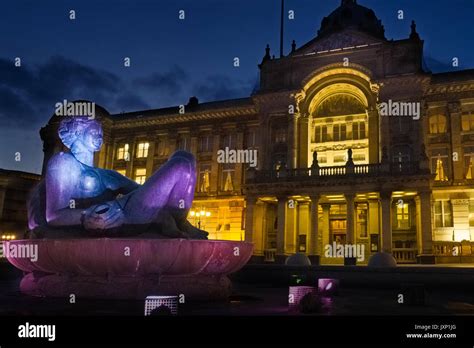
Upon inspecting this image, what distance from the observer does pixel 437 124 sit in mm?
35062

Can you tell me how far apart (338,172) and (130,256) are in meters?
25.9

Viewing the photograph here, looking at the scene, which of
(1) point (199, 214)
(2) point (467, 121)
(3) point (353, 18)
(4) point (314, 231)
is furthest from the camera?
(3) point (353, 18)

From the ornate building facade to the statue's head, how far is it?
23293mm

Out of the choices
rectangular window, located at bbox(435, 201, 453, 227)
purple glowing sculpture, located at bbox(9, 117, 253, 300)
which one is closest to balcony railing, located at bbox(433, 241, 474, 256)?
rectangular window, located at bbox(435, 201, 453, 227)

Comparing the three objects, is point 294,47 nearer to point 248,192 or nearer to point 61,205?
point 248,192

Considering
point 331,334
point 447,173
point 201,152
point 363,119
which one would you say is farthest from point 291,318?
point 201,152

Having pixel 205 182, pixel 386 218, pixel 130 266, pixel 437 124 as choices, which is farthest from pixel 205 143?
pixel 130 266

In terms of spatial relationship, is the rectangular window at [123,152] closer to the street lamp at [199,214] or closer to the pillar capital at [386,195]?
the street lamp at [199,214]

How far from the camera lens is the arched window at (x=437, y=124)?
3478 centimetres

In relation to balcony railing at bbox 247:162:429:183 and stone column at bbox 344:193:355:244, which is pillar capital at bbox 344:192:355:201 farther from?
balcony railing at bbox 247:162:429:183

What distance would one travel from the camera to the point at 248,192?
35.3 metres

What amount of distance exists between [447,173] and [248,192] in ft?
50.0

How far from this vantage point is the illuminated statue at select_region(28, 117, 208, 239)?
9.55 metres

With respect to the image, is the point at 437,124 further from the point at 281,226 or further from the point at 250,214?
the point at 250,214
